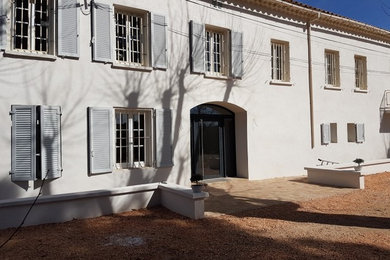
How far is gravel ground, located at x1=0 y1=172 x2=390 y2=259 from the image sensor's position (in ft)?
15.7

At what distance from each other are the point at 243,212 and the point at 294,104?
706 cm

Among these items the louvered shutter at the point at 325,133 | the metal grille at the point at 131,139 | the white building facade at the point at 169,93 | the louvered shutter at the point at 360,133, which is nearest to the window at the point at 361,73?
the white building facade at the point at 169,93

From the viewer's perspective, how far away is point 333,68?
48.7 feet

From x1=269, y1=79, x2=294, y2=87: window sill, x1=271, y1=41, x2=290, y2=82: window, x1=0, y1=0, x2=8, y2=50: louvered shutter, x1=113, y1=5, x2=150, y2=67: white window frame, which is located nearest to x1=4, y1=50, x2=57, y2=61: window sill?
x1=0, y1=0, x2=8, y2=50: louvered shutter

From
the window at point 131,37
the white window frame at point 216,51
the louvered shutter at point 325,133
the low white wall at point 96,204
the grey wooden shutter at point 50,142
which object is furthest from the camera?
the louvered shutter at point 325,133

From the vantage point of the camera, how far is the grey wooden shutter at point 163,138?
9.62 m

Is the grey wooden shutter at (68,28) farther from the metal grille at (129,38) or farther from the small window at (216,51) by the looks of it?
the small window at (216,51)

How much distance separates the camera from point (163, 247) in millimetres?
5059

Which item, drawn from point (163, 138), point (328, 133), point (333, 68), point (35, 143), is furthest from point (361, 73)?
point (35, 143)

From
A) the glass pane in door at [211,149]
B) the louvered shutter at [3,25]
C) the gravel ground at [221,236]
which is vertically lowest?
the gravel ground at [221,236]

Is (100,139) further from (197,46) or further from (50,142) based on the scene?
(197,46)

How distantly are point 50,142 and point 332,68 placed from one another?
12282mm

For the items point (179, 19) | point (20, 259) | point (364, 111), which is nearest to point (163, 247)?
point (20, 259)

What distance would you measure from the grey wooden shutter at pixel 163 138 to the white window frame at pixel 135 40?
1567 millimetres
